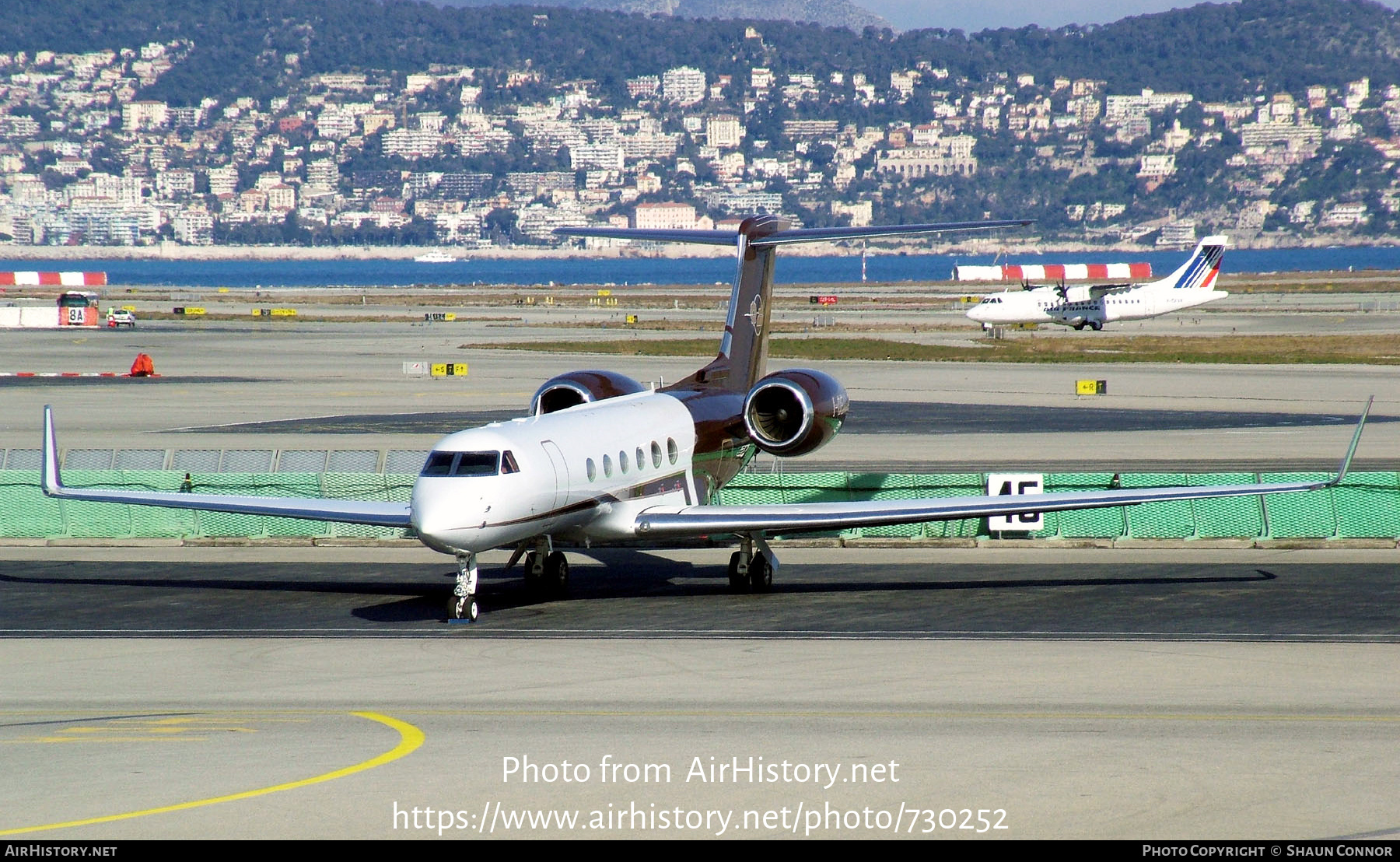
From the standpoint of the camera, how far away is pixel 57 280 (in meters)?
140

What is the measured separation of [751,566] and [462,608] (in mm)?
5260

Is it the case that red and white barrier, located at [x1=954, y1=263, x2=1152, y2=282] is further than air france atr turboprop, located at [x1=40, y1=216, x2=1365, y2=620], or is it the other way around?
red and white barrier, located at [x1=954, y1=263, x2=1152, y2=282]

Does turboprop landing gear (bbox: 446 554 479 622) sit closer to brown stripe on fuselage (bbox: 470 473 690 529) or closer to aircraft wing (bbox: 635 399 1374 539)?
brown stripe on fuselage (bbox: 470 473 690 529)

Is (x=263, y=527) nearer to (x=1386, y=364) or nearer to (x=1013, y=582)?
(x=1013, y=582)

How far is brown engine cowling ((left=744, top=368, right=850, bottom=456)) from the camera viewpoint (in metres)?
26.6

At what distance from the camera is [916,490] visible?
31516 millimetres

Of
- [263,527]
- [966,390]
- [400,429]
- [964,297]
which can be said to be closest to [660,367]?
[966,390]

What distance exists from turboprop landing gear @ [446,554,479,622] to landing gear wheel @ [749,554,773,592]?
507 centimetres

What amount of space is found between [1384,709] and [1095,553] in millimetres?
13269

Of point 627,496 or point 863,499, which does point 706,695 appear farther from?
point 863,499

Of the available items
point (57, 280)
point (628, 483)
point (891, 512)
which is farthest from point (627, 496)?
point (57, 280)

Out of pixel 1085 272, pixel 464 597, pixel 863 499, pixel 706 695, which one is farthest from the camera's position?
pixel 1085 272

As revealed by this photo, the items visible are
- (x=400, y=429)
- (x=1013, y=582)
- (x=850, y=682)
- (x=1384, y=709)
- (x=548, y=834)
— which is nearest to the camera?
(x=548, y=834)

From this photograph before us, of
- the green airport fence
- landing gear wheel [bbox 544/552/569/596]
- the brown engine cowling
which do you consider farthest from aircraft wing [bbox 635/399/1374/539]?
the green airport fence
